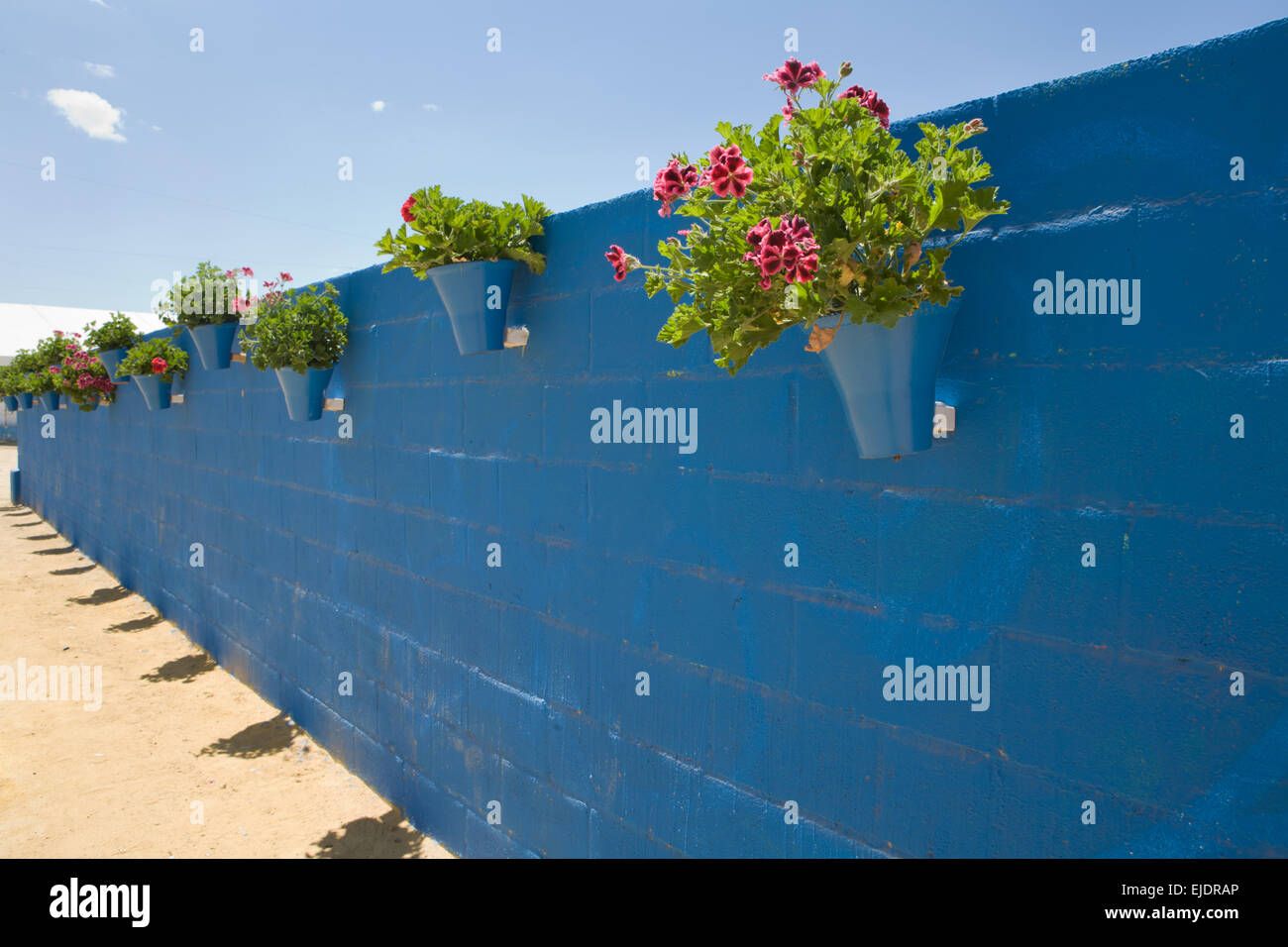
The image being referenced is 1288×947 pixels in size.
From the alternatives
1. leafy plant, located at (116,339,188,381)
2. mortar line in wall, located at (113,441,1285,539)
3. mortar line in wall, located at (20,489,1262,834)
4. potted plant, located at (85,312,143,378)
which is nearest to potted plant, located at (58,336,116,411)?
potted plant, located at (85,312,143,378)

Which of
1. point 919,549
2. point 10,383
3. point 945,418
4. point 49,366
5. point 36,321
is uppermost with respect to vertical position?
point 36,321

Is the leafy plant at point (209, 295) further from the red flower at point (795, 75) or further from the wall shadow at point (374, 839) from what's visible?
the red flower at point (795, 75)

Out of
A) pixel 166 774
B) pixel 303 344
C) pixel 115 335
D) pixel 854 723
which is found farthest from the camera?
pixel 115 335

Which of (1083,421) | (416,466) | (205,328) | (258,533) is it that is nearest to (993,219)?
(1083,421)

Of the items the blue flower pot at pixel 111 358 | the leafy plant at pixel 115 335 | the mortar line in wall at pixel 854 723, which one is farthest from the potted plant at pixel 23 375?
the mortar line in wall at pixel 854 723

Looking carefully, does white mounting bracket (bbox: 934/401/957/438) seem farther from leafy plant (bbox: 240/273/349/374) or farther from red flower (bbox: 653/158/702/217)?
leafy plant (bbox: 240/273/349/374)

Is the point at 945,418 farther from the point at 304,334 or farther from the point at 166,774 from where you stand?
the point at 166,774

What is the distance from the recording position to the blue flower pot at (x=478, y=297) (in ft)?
9.57

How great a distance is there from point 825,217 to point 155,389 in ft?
23.2

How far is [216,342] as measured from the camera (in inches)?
223

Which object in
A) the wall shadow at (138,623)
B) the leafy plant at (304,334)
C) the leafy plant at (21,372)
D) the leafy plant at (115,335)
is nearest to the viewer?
the leafy plant at (304,334)

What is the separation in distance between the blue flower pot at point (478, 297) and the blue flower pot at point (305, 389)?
1.55 metres

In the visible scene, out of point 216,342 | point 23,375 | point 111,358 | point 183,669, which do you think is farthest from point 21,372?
point 216,342
